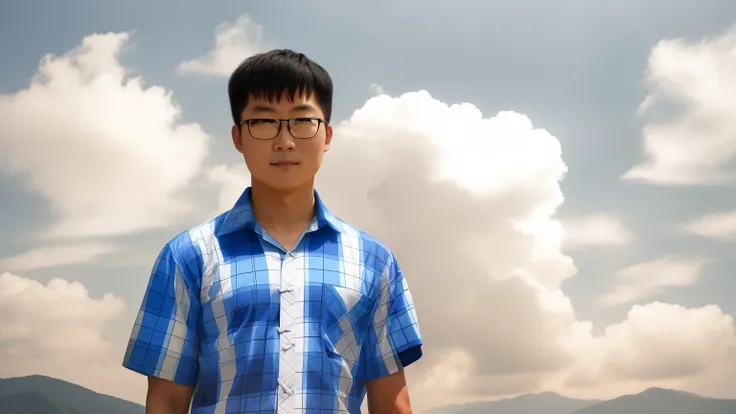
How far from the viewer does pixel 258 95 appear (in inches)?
114

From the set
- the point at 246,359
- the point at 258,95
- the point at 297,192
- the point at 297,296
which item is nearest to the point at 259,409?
the point at 246,359

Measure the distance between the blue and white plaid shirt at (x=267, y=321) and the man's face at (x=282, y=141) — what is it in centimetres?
19

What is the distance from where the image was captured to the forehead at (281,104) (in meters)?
2.88

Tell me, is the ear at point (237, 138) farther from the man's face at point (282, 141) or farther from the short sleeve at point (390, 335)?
the short sleeve at point (390, 335)

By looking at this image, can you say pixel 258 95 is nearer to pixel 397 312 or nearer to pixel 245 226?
pixel 245 226

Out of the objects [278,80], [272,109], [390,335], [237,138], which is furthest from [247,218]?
[390,335]

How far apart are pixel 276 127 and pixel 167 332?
0.79m

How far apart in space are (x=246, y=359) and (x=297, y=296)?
0.27 m

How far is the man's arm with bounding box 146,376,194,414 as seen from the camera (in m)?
2.71

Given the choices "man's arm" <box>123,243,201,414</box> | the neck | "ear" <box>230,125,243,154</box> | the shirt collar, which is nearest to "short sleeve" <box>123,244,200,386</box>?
"man's arm" <box>123,243,201,414</box>

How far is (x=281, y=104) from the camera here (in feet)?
9.48

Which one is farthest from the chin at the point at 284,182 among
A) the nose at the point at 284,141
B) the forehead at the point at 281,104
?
the forehead at the point at 281,104

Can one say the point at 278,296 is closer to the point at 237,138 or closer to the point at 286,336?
the point at 286,336

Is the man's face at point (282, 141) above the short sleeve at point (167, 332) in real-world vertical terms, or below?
above
